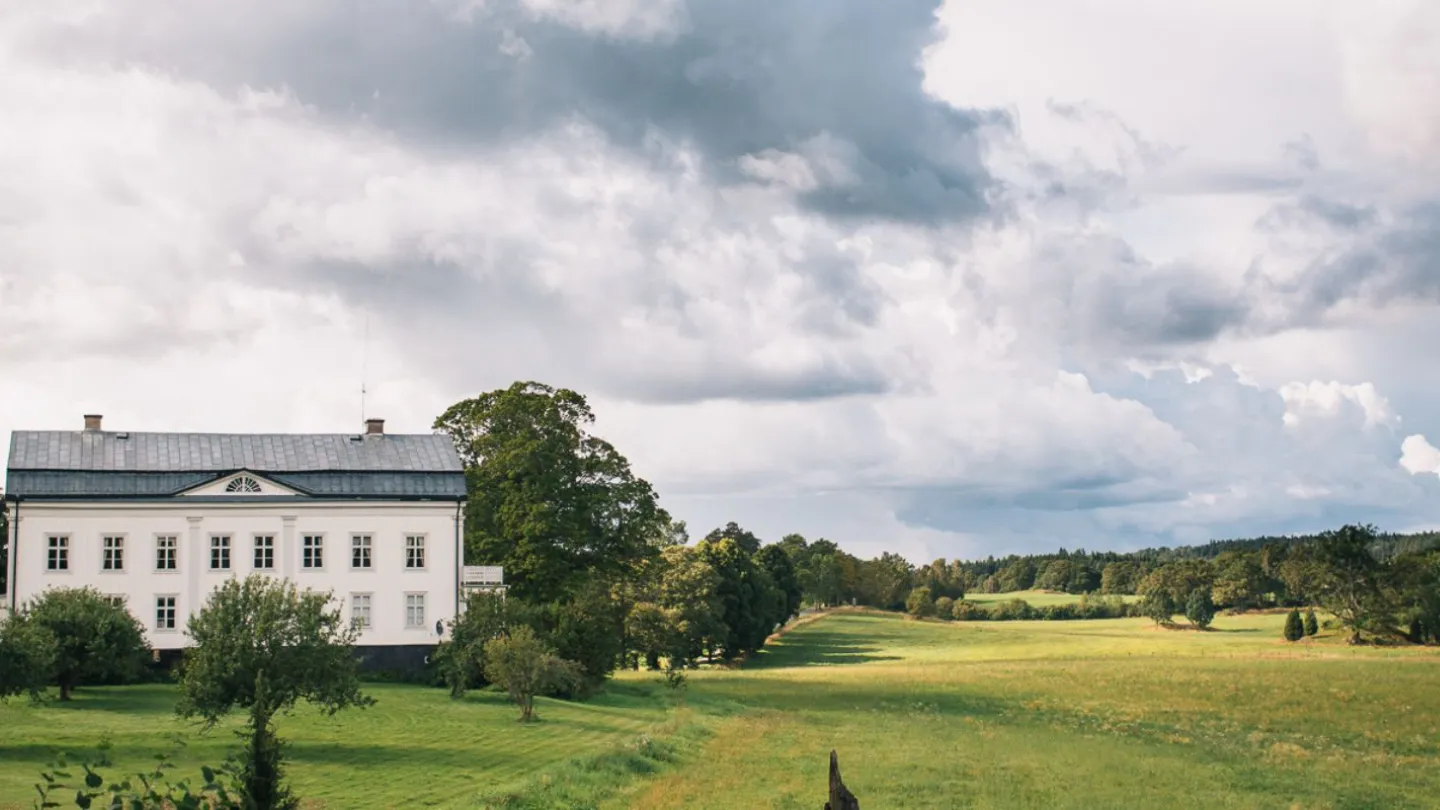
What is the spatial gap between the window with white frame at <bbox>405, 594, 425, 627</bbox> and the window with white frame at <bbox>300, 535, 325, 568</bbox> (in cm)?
405

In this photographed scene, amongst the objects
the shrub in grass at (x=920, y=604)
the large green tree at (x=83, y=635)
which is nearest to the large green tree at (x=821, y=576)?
the shrub in grass at (x=920, y=604)

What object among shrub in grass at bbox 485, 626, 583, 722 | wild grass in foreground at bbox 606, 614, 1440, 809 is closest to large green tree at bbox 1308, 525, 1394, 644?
wild grass in foreground at bbox 606, 614, 1440, 809

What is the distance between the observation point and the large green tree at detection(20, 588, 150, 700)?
46.1 m

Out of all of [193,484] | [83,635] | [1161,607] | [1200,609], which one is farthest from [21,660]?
[1161,607]

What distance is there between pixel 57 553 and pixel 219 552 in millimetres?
6337

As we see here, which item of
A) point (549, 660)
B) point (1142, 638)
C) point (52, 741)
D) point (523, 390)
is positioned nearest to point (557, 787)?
point (52, 741)

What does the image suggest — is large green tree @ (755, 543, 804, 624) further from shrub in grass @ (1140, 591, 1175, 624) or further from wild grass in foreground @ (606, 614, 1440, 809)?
shrub in grass @ (1140, 591, 1175, 624)

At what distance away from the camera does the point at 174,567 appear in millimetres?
60000

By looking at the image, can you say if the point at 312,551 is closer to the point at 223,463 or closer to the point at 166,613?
the point at 223,463

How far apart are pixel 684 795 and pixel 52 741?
54.3ft

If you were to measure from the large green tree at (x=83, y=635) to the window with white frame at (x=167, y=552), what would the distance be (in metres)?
10.5

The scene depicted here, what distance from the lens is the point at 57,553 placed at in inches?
2318

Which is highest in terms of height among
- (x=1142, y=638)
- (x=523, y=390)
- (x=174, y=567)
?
(x=523, y=390)

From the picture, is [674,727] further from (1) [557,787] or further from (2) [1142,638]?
(2) [1142,638]
